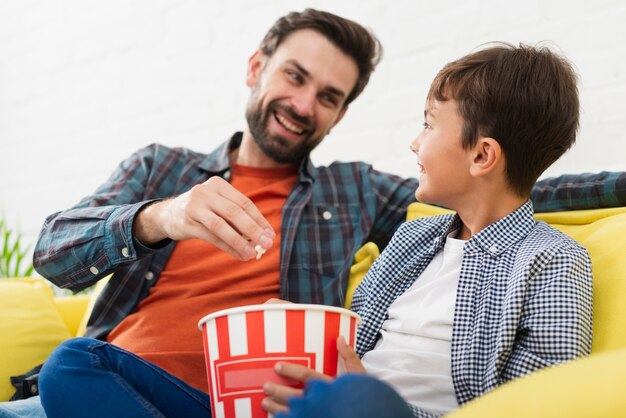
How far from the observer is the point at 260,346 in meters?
0.92

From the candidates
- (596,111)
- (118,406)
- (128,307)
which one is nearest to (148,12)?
(128,307)

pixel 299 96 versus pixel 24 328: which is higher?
pixel 299 96

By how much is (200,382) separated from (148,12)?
1.67 metres

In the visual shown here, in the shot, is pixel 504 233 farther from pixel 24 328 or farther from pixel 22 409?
pixel 24 328

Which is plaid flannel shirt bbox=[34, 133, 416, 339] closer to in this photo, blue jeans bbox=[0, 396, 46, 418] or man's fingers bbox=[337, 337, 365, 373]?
blue jeans bbox=[0, 396, 46, 418]

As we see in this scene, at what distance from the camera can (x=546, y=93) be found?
1271mm

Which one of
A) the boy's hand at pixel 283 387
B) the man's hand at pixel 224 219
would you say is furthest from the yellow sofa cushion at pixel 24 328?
the boy's hand at pixel 283 387

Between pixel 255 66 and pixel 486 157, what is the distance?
933 millimetres

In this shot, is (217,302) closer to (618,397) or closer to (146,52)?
(618,397)

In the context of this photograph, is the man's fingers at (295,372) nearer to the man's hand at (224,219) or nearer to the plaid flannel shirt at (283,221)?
the man's hand at (224,219)

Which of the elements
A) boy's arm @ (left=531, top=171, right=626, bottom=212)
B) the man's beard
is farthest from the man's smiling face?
boy's arm @ (left=531, top=171, right=626, bottom=212)

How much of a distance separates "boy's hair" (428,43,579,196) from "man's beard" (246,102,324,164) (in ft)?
1.97

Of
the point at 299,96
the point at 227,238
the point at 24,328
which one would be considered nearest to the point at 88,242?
the point at 24,328

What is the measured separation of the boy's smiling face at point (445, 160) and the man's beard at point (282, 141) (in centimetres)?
56
